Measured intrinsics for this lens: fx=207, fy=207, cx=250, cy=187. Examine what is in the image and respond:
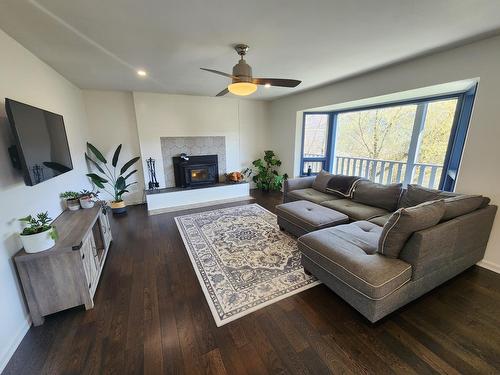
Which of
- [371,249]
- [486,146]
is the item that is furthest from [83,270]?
[486,146]

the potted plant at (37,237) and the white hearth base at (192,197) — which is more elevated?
the potted plant at (37,237)

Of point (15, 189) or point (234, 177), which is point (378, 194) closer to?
point (234, 177)

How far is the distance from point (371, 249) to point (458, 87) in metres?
2.59

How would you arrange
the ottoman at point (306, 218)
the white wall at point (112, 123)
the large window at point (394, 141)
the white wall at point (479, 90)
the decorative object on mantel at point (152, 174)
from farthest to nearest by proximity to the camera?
the decorative object on mantel at point (152, 174) < the white wall at point (112, 123) < the large window at point (394, 141) < the ottoman at point (306, 218) < the white wall at point (479, 90)

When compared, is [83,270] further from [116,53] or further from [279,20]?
[279,20]

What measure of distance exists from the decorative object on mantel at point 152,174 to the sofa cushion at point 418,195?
4.67m

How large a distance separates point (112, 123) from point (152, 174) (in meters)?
1.31

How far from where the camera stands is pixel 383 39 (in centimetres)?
209

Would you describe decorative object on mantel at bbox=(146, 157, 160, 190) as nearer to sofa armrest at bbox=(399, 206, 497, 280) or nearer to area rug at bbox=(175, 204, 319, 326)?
area rug at bbox=(175, 204, 319, 326)

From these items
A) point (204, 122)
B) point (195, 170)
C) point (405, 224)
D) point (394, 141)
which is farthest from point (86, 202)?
point (394, 141)

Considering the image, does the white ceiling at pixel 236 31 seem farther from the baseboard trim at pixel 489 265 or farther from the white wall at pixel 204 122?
the baseboard trim at pixel 489 265

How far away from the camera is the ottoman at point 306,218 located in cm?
266

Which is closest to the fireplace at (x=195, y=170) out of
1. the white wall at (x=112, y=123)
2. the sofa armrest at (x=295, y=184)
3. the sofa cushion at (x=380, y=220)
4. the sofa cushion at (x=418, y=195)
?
the white wall at (x=112, y=123)

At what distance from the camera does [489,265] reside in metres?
A: 2.32
